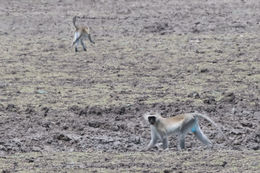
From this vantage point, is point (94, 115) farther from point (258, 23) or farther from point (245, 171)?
point (258, 23)

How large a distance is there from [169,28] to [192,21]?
1.21 metres

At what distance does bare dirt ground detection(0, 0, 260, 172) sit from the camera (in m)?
9.98

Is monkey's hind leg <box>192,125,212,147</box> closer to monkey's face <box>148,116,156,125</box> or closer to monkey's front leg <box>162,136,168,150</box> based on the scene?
monkey's front leg <box>162,136,168,150</box>

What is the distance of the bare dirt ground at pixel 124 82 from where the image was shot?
9.98m

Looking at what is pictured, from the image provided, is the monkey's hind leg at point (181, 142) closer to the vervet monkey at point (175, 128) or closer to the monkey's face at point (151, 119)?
the vervet monkey at point (175, 128)

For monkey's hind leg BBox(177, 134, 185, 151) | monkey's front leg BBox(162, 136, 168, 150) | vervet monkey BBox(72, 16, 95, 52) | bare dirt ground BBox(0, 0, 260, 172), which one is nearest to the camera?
bare dirt ground BBox(0, 0, 260, 172)

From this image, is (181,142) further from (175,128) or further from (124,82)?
(124,82)

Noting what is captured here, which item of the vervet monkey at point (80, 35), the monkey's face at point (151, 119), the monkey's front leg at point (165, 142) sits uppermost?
the vervet monkey at point (80, 35)

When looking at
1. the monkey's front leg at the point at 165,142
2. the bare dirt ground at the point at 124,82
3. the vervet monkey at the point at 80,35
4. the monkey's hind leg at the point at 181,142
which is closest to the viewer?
the bare dirt ground at the point at 124,82

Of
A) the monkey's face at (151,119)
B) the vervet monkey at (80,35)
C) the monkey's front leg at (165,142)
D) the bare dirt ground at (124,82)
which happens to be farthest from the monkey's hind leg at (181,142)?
the vervet monkey at (80,35)

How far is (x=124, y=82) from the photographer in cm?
1545

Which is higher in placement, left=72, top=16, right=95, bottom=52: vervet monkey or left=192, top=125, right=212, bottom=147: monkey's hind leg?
left=72, top=16, right=95, bottom=52: vervet monkey

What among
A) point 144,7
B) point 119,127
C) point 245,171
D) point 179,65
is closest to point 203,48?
point 179,65

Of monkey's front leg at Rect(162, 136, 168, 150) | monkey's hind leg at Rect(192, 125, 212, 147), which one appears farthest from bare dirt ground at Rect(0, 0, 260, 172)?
monkey's front leg at Rect(162, 136, 168, 150)
